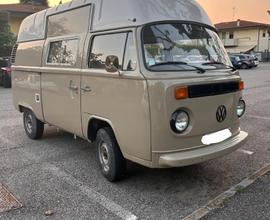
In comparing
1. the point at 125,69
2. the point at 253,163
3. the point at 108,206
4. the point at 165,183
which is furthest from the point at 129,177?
the point at 253,163

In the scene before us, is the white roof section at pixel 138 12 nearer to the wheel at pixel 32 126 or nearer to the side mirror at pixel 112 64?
the side mirror at pixel 112 64

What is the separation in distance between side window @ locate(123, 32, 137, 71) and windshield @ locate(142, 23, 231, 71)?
14 cm

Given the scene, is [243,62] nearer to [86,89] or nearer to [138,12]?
[86,89]

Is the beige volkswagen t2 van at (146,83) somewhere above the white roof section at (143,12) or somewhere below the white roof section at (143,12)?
below

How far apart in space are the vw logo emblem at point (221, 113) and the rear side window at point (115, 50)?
120cm

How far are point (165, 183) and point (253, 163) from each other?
63.3 inches

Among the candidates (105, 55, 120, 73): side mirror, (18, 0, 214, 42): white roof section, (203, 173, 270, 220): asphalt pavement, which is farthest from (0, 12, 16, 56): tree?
(203, 173, 270, 220): asphalt pavement

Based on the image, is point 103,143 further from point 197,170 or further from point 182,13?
point 182,13

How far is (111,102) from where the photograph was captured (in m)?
4.71

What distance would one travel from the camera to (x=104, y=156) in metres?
5.20

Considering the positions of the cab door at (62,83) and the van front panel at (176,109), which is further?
the cab door at (62,83)

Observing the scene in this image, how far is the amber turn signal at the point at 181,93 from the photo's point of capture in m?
4.09

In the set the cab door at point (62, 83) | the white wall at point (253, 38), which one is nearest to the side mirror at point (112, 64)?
the cab door at point (62, 83)

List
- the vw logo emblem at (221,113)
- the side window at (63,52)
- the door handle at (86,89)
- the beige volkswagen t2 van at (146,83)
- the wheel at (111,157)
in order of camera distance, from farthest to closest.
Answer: the side window at (63,52)
the door handle at (86,89)
the wheel at (111,157)
the vw logo emblem at (221,113)
the beige volkswagen t2 van at (146,83)
